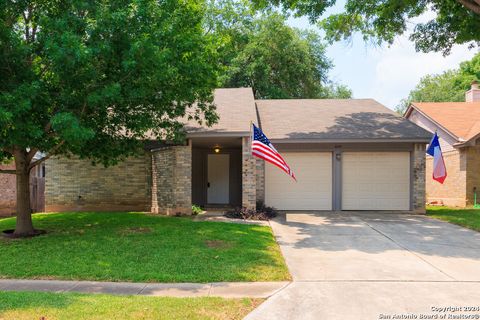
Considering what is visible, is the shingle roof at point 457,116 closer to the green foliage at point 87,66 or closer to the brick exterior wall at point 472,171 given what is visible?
the brick exterior wall at point 472,171

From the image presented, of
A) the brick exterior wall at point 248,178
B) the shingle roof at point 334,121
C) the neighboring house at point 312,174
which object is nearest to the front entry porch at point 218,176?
the neighboring house at point 312,174

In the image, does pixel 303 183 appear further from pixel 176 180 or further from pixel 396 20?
pixel 396 20

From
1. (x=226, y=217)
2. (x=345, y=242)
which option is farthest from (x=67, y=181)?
(x=345, y=242)

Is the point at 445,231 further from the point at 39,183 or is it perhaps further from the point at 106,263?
the point at 39,183

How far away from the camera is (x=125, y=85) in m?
8.78

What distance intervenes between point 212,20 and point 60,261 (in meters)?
28.3

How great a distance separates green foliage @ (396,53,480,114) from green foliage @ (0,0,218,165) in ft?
129

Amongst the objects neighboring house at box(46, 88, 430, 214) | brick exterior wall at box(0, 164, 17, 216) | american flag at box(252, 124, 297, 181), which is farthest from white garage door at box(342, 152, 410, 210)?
brick exterior wall at box(0, 164, 17, 216)

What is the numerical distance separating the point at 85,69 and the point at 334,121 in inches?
421

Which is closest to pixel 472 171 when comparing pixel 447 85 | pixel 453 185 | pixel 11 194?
pixel 453 185

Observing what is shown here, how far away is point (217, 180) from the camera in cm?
1703

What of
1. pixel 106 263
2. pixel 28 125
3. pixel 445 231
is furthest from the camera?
pixel 445 231

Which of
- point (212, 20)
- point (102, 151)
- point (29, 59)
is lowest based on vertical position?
point (102, 151)

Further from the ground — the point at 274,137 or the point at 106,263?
the point at 274,137
